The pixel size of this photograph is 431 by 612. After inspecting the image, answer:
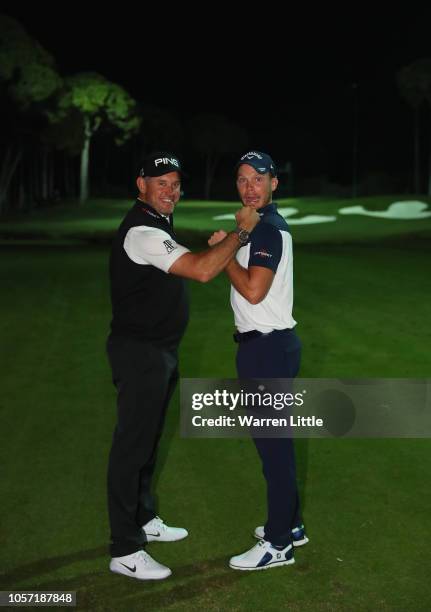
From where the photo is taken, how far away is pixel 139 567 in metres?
4.81

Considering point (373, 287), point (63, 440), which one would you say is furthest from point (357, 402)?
point (373, 287)

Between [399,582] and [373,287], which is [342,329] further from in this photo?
[399,582]

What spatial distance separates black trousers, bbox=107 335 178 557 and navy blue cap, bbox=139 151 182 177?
1.04 m

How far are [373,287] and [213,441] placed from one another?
36.5ft

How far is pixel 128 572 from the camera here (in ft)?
15.8

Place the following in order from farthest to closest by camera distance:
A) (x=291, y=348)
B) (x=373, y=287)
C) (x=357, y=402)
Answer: (x=373, y=287) < (x=357, y=402) < (x=291, y=348)

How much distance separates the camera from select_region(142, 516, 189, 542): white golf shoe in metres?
5.34

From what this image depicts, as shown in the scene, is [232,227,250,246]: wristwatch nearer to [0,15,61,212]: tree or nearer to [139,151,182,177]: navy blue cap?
[139,151,182,177]: navy blue cap

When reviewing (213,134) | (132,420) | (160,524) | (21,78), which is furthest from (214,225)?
(213,134)

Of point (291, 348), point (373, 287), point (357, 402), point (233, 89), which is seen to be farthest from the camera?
point (233, 89)

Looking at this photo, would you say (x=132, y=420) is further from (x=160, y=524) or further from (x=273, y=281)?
(x=273, y=281)

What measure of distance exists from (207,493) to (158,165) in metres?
2.56

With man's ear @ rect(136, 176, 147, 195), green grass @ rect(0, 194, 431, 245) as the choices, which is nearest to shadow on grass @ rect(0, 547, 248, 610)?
man's ear @ rect(136, 176, 147, 195)

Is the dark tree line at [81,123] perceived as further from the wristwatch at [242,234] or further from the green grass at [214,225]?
the wristwatch at [242,234]
